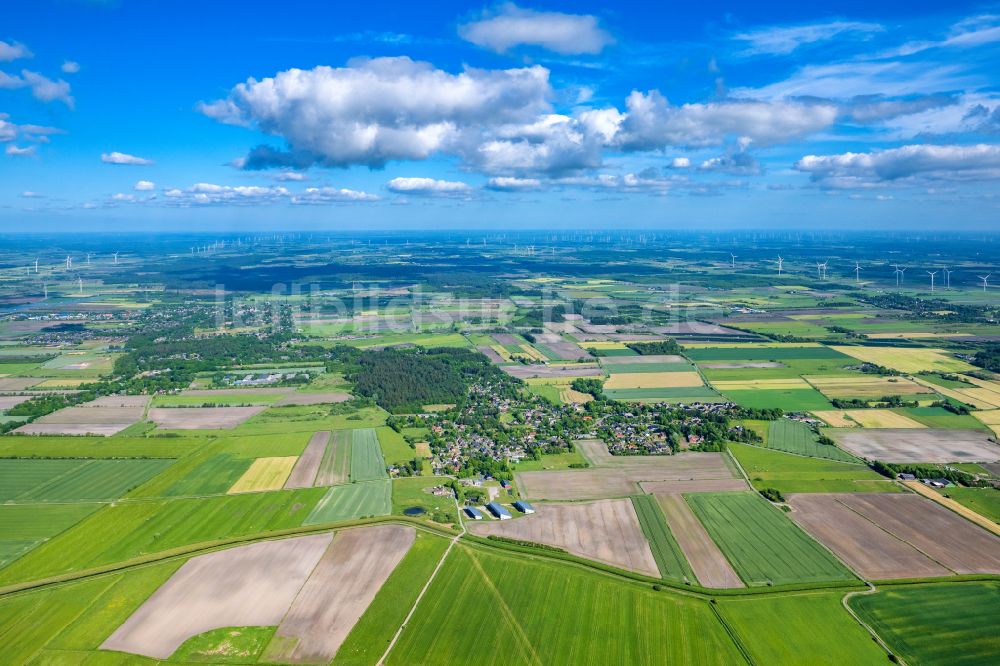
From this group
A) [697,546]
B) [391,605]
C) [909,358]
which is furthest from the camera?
[909,358]

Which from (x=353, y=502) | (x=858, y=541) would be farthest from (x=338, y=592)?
(x=858, y=541)

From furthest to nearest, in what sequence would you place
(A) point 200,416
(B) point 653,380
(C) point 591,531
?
1. (B) point 653,380
2. (A) point 200,416
3. (C) point 591,531

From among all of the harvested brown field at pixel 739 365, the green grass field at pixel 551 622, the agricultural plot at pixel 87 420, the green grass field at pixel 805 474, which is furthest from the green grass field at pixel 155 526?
the harvested brown field at pixel 739 365

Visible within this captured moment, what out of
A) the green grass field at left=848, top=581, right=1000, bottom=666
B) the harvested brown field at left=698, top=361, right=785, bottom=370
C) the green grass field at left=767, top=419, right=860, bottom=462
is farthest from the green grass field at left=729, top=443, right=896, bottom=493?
the harvested brown field at left=698, top=361, right=785, bottom=370

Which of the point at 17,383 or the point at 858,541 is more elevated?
the point at 17,383

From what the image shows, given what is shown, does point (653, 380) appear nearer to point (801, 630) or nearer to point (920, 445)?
point (920, 445)

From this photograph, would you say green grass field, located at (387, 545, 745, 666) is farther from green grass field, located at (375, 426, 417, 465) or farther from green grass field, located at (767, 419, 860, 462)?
green grass field, located at (767, 419, 860, 462)

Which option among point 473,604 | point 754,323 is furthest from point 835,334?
point 473,604
